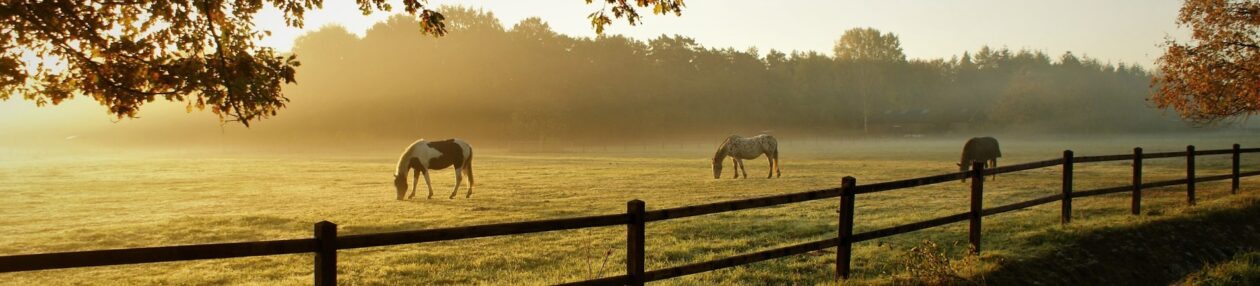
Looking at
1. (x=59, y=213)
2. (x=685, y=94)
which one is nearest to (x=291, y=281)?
(x=59, y=213)

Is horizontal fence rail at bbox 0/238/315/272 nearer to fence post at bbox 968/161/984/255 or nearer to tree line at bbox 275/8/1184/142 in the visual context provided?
fence post at bbox 968/161/984/255

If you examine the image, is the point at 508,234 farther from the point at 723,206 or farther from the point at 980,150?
the point at 980,150

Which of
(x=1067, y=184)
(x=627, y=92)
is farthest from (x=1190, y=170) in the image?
(x=627, y=92)

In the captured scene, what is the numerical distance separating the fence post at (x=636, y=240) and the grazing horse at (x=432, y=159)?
15100 millimetres

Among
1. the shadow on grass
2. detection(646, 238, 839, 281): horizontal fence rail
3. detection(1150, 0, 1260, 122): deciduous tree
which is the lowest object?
the shadow on grass

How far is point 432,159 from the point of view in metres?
20.4

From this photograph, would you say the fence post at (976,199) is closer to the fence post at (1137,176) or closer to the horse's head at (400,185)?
the fence post at (1137,176)

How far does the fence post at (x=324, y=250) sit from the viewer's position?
3857mm

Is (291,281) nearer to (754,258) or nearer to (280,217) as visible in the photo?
(754,258)

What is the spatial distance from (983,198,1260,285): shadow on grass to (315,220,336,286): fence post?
244 inches

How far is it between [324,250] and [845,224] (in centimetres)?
454

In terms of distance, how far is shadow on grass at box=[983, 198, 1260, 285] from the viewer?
775 centimetres

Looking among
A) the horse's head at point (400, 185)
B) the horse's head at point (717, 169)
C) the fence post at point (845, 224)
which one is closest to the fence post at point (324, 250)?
the fence post at point (845, 224)

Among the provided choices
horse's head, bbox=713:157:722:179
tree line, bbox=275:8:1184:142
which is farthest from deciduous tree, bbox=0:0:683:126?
tree line, bbox=275:8:1184:142
